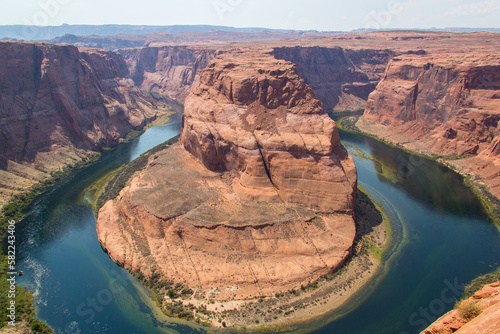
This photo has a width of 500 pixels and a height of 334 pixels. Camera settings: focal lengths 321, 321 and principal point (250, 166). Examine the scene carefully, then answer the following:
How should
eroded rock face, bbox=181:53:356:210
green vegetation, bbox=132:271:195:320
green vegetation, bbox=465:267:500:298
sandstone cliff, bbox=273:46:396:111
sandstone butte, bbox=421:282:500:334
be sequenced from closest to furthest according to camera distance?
sandstone butte, bbox=421:282:500:334 < green vegetation, bbox=132:271:195:320 < green vegetation, bbox=465:267:500:298 < eroded rock face, bbox=181:53:356:210 < sandstone cliff, bbox=273:46:396:111

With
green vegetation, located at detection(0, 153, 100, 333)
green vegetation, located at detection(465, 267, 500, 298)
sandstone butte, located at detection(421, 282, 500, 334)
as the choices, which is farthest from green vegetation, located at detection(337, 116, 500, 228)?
green vegetation, located at detection(0, 153, 100, 333)

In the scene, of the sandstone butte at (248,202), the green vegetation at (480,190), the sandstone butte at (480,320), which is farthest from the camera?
the green vegetation at (480,190)

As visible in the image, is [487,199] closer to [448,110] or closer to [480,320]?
[448,110]

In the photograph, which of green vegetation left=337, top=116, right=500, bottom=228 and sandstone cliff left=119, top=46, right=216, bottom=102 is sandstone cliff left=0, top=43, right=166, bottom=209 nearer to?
sandstone cliff left=119, top=46, right=216, bottom=102

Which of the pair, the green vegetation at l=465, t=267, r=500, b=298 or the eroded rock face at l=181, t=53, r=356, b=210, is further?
the eroded rock face at l=181, t=53, r=356, b=210

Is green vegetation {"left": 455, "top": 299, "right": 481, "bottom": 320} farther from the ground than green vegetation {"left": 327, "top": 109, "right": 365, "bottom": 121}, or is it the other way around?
green vegetation {"left": 455, "top": 299, "right": 481, "bottom": 320}

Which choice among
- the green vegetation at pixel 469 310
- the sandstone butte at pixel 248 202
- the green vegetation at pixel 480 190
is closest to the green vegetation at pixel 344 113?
the green vegetation at pixel 480 190

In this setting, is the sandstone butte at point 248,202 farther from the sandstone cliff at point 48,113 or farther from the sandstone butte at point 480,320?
the sandstone cliff at point 48,113

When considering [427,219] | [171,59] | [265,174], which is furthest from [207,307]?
[171,59]
